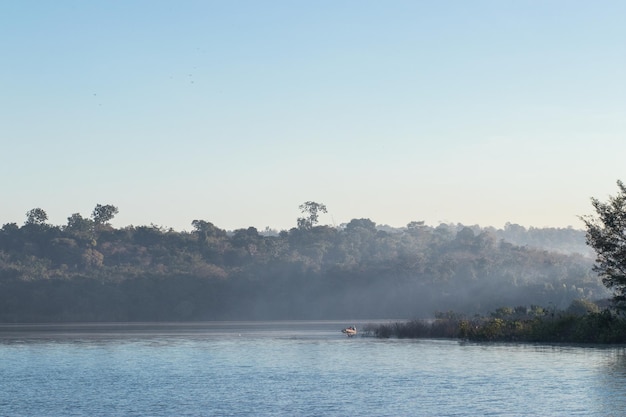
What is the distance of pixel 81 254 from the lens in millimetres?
182500

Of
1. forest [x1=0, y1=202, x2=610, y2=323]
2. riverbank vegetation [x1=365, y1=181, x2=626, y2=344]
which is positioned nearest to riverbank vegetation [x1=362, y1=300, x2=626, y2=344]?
riverbank vegetation [x1=365, y1=181, x2=626, y2=344]

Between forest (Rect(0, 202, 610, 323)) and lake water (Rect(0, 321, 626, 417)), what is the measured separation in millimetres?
76602

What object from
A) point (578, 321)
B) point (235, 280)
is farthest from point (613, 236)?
point (235, 280)

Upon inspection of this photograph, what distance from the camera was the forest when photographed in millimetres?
158875

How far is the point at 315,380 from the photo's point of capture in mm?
54500

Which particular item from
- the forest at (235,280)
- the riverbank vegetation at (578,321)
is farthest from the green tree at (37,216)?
the riverbank vegetation at (578,321)

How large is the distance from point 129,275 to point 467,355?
361ft

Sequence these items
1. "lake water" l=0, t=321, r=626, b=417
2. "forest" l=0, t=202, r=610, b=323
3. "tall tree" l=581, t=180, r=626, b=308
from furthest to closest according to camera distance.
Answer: "forest" l=0, t=202, r=610, b=323 → "tall tree" l=581, t=180, r=626, b=308 → "lake water" l=0, t=321, r=626, b=417

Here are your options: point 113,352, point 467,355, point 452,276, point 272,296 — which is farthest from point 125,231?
point 467,355

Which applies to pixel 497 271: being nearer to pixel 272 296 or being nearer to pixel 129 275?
pixel 272 296

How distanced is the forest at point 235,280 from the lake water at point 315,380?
76.6 meters

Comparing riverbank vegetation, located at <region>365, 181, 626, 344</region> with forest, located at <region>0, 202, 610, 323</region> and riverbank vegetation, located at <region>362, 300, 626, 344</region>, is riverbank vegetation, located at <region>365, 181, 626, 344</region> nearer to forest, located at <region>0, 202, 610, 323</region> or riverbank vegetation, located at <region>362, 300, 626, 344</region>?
riverbank vegetation, located at <region>362, 300, 626, 344</region>

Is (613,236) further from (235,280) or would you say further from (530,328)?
(235,280)

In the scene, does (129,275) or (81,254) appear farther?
(81,254)
